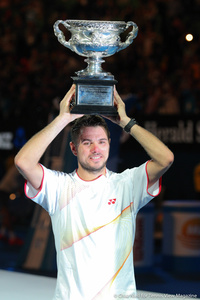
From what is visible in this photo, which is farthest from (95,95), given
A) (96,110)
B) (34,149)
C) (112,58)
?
(112,58)

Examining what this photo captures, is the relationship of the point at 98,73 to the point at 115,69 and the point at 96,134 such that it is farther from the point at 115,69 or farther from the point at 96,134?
the point at 115,69

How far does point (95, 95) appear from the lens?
3.18 m

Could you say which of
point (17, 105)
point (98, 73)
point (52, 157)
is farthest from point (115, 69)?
point (98, 73)

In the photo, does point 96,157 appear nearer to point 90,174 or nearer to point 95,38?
point 90,174

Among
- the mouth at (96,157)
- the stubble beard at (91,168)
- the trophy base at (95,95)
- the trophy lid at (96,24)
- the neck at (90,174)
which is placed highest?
the trophy lid at (96,24)

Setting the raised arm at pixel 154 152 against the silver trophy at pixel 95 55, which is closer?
the raised arm at pixel 154 152

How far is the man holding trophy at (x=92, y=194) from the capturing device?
9.62 ft

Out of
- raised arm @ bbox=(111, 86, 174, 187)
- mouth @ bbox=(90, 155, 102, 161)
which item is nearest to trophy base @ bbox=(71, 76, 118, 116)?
raised arm @ bbox=(111, 86, 174, 187)

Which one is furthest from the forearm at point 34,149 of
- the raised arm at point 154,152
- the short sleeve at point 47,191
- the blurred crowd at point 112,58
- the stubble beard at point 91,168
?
the blurred crowd at point 112,58

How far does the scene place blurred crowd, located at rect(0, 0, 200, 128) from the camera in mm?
7934

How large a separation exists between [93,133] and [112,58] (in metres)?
5.85

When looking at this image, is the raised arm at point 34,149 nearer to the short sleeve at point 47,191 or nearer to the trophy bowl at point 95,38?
the short sleeve at point 47,191

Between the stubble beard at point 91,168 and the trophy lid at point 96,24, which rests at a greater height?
the trophy lid at point 96,24

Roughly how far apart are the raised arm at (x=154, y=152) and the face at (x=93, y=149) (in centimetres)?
13
